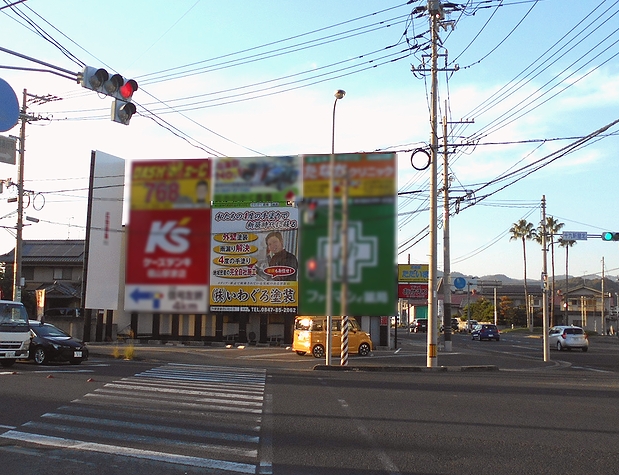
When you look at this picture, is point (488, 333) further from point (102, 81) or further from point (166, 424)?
point (102, 81)

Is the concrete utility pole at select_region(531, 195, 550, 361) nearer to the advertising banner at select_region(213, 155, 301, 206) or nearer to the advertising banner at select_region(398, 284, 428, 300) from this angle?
the advertising banner at select_region(398, 284, 428, 300)

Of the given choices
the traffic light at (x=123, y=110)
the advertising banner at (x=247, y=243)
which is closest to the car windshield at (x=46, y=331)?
the advertising banner at (x=247, y=243)

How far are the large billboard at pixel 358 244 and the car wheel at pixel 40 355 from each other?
80.8ft

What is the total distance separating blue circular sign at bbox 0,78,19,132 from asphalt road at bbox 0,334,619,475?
4.58 m

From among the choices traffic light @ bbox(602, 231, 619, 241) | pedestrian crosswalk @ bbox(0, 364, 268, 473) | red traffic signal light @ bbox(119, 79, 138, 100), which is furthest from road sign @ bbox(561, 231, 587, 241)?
red traffic signal light @ bbox(119, 79, 138, 100)

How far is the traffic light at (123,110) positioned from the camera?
21.3 feet

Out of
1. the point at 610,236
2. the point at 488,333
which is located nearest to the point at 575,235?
the point at 610,236

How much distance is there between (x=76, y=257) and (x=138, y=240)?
96.7 ft

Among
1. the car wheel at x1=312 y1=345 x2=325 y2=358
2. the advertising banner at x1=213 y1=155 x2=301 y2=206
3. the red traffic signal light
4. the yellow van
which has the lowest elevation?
the car wheel at x1=312 y1=345 x2=325 y2=358

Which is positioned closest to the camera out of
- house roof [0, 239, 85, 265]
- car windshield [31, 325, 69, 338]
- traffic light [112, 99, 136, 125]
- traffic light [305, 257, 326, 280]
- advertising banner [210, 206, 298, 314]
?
traffic light [305, 257, 326, 280]

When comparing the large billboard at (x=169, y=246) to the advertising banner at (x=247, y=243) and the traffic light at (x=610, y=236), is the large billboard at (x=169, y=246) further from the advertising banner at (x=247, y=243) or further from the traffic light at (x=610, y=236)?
the traffic light at (x=610, y=236)

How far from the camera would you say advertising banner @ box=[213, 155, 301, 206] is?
2.06 m

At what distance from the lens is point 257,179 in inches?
81.8

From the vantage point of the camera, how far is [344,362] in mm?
24766
